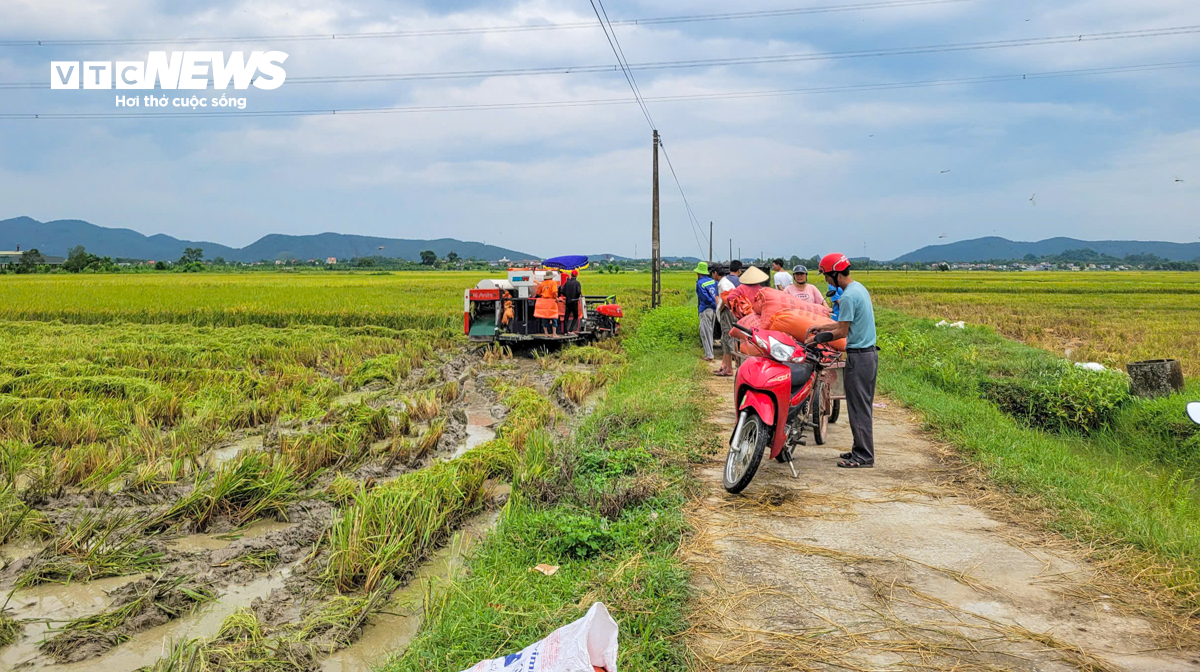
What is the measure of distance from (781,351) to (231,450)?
5.62 metres

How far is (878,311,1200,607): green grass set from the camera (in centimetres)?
429

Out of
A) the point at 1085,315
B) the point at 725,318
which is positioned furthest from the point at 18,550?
the point at 1085,315

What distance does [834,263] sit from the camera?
5.88 metres

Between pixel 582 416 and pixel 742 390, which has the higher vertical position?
pixel 742 390

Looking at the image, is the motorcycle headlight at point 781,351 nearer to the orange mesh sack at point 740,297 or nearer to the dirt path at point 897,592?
the dirt path at point 897,592

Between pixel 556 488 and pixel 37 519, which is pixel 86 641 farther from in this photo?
pixel 556 488

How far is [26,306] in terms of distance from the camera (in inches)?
842

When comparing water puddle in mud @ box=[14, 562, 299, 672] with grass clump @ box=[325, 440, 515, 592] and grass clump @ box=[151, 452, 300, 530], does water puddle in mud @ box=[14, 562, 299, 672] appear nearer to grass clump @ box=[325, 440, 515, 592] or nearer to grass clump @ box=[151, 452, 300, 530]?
grass clump @ box=[325, 440, 515, 592]

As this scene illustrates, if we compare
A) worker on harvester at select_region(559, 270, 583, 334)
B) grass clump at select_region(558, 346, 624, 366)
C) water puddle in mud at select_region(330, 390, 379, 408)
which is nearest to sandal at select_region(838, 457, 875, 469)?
water puddle in mud at select_region(330, 390, 379, 408)

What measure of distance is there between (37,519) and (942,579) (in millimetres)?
5745

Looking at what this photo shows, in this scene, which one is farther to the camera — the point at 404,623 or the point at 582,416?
the point at 582,416

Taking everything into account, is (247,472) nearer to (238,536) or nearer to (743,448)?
(238,536)

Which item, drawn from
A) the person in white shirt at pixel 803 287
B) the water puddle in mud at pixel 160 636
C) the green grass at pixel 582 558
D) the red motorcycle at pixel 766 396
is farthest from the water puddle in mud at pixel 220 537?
the person in white shirt at pixel 803 287

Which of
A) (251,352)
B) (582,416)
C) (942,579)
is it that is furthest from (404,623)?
(251,352)
